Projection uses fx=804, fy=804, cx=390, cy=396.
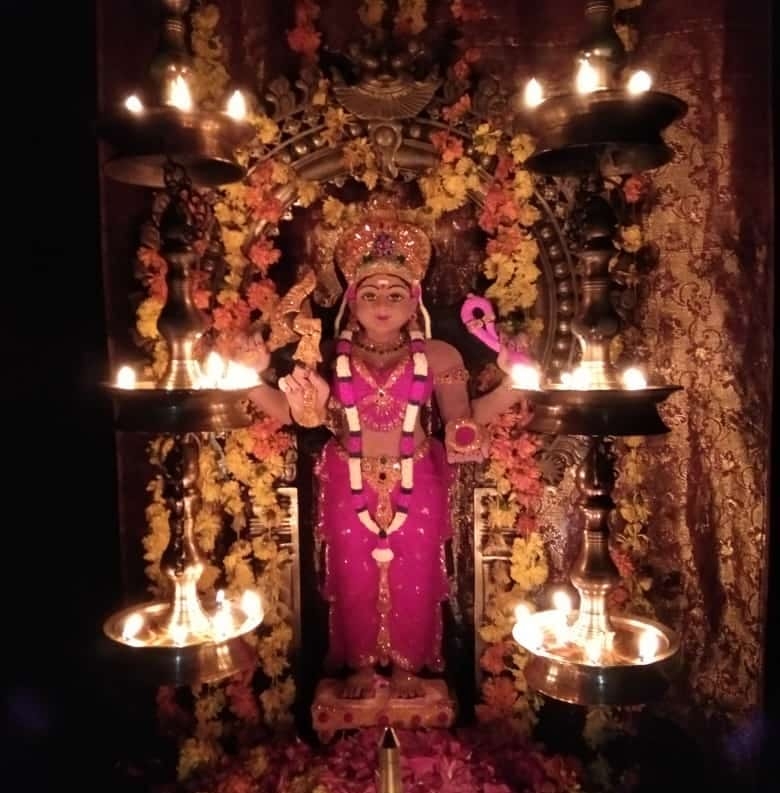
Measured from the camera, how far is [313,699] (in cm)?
245

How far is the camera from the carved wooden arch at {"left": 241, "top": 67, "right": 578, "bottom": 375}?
2.32m

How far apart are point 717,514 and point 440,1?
5.54ft

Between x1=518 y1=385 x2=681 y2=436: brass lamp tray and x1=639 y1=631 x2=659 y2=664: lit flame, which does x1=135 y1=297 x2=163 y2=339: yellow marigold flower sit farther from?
x1=639 y1=631 x2=659 y2=664: lit flame

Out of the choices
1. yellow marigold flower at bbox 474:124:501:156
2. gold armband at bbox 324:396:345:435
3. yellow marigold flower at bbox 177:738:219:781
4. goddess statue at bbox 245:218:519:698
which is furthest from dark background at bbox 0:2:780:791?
yellow marigold flower at bbox 474:124:501:156

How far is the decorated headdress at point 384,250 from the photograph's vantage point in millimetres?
2275

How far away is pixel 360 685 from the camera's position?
2.33 m

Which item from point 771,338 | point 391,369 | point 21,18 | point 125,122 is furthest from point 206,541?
point 771,338

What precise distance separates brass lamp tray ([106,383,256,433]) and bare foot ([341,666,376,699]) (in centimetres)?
93

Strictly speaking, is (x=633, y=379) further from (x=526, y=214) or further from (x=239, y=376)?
(x=239, y=376)

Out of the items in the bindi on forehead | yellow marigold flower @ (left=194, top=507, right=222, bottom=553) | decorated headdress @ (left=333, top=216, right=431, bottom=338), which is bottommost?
yellow marigold flower @ (left=194, top=507, right=222, bottom=553)

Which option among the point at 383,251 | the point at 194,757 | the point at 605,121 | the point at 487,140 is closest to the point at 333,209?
the point at 383,251

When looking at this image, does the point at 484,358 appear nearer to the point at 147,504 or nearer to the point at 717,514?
the point at 717,514

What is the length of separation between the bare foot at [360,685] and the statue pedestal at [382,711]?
1 centimetres

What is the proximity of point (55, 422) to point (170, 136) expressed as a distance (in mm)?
805
